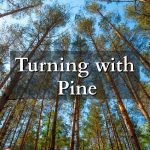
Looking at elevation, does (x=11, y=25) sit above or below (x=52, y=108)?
above

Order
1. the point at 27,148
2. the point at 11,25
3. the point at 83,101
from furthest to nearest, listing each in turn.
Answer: the point at 27,148
the point at 83,101
the point at 11,25

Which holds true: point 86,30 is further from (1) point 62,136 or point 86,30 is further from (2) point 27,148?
(2) point 27,148

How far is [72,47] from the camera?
17047mm

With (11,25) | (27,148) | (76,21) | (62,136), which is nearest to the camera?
(11,25)

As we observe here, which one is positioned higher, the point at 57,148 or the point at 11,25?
the point at 11,25

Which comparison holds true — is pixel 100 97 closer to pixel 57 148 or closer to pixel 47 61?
pixel 47 61

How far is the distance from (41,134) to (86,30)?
11132mm

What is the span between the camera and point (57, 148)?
2406 cm

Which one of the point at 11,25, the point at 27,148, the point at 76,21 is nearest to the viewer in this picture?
the point at 11,25

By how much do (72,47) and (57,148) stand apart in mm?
10894

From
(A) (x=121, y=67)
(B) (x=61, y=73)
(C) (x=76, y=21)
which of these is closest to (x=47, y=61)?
(B) (x=61, y=73)

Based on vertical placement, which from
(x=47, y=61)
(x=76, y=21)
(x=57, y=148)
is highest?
(x=76, y=21)

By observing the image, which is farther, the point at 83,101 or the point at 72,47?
the point at 83,101

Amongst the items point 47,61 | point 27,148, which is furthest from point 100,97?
point 27,148
